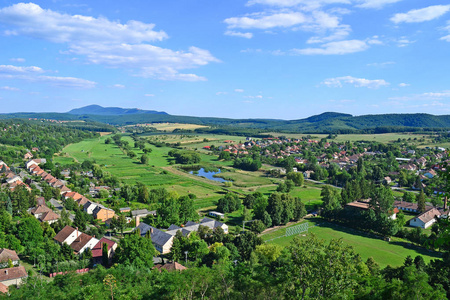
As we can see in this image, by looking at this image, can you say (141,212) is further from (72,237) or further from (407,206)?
(407,206)

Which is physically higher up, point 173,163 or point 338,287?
point 338,287

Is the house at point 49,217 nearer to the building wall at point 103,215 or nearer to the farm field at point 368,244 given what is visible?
the building wall at point 103,215

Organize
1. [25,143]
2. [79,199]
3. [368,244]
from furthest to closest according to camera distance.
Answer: [25,143]
[79,199]
[368,244]

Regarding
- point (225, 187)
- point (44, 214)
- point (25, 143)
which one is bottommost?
point (225, 187)

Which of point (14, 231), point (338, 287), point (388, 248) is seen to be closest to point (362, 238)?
point (388, 248)

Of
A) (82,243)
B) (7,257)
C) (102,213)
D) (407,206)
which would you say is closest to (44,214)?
(102,213)

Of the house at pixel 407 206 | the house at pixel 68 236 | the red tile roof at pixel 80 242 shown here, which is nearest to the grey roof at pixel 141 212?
the house at pixel 68 236

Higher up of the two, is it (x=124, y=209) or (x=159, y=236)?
(x=159, y=236)

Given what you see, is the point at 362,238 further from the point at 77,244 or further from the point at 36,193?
the point at 36,193
